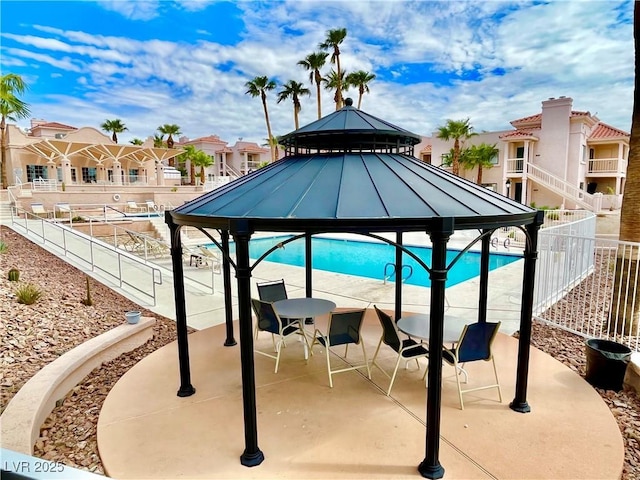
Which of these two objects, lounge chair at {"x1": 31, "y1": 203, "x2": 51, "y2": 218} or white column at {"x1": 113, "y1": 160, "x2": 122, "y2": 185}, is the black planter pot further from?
white column at {"x1": 113, "y1": 160, "x2": 122, "y2": 185}

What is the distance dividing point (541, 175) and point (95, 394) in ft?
104

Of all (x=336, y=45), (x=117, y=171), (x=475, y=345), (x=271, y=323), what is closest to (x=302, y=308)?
(x=271, y=323)

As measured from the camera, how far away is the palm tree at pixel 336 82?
3444 centimetres

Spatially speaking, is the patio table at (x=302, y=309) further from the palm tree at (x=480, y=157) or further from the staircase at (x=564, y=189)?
the palm tree at (x=480, y=157)

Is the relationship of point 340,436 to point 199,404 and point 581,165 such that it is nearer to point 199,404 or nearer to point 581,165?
point 199,404

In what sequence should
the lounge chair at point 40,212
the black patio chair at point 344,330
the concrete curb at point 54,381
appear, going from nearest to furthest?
the concrete curb at point 54,381 < the black patio chair at point 344,330 < the lounge chair at point 40,212

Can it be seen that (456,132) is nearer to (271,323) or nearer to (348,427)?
(271,323)

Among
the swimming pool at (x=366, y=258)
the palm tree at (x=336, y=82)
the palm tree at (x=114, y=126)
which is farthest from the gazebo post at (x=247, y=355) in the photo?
the palm tree at (x=114, y=126)

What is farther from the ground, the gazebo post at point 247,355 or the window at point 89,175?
the window at point 89,175

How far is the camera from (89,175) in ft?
125

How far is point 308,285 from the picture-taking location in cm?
758

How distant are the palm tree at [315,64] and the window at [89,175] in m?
23.5

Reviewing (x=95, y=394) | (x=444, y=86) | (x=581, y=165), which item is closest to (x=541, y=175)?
(x=581, y=165)

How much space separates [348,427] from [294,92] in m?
37.6
